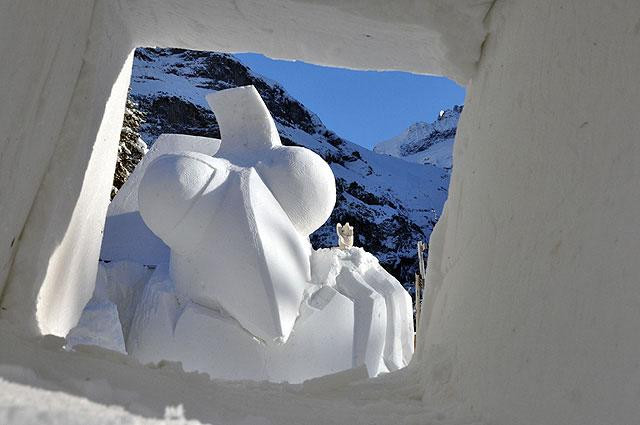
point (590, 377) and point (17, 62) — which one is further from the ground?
point (17, 62)

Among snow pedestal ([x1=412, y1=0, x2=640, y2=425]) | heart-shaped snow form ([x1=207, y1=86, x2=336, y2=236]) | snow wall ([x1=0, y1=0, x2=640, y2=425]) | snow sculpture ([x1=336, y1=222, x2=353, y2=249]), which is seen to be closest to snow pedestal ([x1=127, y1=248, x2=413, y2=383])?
heart-shaped snow form ([x1=207, y1=86, x2=336, y2=236])

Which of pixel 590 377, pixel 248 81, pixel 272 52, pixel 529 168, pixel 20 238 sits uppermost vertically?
pixel 248 81

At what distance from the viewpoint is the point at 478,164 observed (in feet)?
5.52

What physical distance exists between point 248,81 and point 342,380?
2112 centimetres

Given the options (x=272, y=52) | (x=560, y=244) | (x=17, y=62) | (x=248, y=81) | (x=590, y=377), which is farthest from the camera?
(x=248, y=81)

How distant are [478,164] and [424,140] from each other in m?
35.2

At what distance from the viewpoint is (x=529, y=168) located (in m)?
1.29

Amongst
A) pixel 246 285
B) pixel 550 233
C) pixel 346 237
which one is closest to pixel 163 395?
pixel 550 233

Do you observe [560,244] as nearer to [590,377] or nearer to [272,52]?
[590,377]

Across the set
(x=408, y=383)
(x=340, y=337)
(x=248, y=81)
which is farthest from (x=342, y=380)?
(x=248, y=81)

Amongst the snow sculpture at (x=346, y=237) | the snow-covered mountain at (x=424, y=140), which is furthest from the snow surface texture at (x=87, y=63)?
the snow-covered mountain at (x=424, y=140)

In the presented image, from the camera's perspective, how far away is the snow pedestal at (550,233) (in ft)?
2.91

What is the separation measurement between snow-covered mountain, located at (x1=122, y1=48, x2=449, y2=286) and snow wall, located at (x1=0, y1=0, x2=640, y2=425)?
1126cm

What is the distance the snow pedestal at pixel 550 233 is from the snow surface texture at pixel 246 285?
5.75 feet
